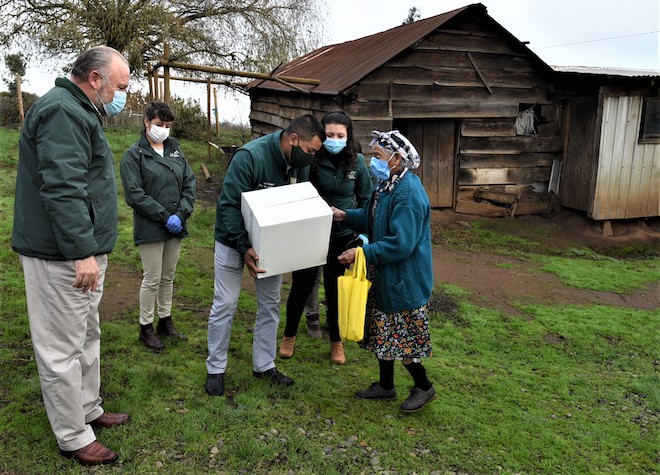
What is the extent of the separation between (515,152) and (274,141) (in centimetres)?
929

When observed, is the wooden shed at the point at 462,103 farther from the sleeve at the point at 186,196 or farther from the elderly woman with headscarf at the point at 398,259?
the elderly woman with headscarf at the point at 398,259

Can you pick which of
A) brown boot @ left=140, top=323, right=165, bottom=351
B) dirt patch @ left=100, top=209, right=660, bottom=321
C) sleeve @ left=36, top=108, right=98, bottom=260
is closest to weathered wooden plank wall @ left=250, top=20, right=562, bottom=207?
dirt patch @ left=100, top=209, right=660, bottom=321

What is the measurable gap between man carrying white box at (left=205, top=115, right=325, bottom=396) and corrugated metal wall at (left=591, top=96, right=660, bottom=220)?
895 centimetres

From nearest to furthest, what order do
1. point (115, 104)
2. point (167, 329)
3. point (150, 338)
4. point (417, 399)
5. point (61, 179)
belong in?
1. point (61, 179)
2. point (115, 104)
3. point (417, 399)
4. point (150, 338)
5. point (167, 329)

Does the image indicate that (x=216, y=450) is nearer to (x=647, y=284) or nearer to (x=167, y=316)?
(x=167, y=316)

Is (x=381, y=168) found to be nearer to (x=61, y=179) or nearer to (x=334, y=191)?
(x=334, y=191)

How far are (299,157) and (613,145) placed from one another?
30.7 feet

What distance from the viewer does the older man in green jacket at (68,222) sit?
8.72 ft

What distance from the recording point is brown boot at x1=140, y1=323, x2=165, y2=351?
4484 mm

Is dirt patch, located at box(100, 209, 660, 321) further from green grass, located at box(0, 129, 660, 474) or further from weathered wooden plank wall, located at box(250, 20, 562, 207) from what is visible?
weathered wooden plank wall, located at box(250, 20, 562, 207)

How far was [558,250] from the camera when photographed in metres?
10.3

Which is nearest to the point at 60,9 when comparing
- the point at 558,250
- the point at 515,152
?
the point at 515,152

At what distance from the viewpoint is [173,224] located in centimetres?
438

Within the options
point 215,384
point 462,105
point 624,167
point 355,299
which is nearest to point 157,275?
point 215,384
